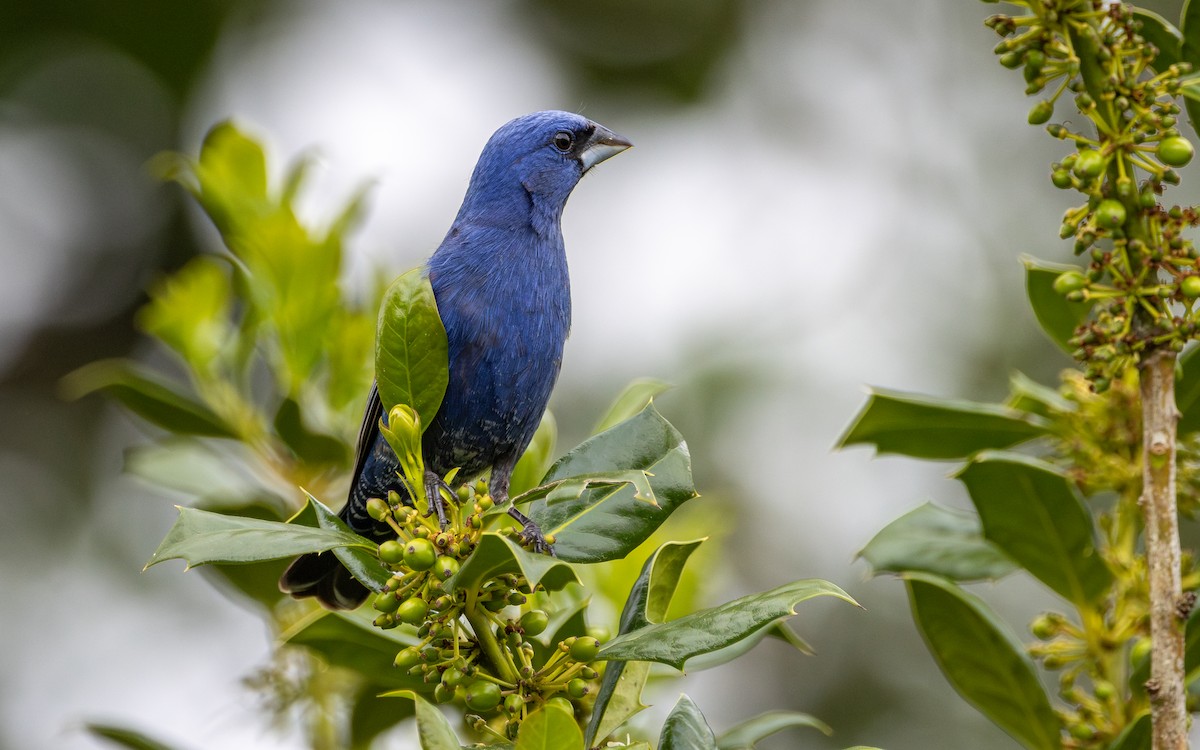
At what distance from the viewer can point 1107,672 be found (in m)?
2.41

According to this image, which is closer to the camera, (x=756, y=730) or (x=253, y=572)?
(x=756, y=730)

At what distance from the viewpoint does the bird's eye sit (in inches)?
137

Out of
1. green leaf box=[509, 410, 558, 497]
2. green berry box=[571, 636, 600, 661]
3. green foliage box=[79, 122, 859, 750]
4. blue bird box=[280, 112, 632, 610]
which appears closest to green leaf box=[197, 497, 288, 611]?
green foliage box=[79, 122, 859, 750]

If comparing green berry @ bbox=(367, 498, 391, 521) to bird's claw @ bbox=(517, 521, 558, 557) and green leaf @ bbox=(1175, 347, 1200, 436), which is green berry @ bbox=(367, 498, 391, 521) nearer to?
bird's claw @ bbox=(517, 521, 558, 557)

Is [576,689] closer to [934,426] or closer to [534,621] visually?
[534,621]

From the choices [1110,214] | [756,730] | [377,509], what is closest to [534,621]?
[377,509]

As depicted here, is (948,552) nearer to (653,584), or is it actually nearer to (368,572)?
(653,584)

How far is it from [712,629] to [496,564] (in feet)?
1.11

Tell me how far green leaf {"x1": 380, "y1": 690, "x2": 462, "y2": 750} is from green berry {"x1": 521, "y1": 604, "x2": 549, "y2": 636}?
0.68 ft

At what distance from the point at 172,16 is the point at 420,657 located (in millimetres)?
8121

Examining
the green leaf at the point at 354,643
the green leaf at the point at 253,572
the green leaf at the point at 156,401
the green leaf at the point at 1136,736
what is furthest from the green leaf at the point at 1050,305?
the green leaf at the point at 156,401

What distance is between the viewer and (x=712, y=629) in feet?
5.95

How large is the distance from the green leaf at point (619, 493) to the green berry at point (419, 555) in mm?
209

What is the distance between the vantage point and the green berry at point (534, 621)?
195 cm
